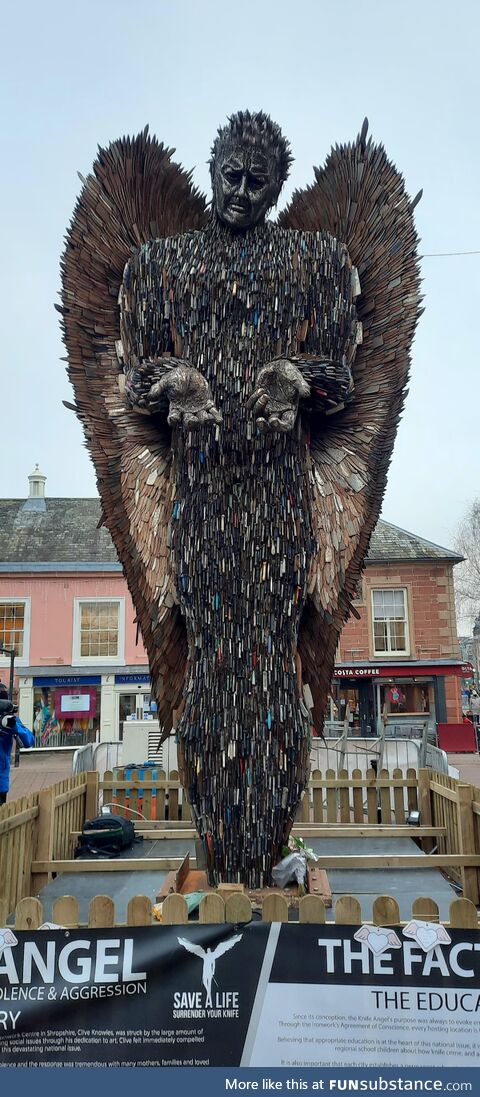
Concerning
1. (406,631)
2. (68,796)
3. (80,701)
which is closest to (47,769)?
(80,701)

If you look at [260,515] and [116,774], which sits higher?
[260,515]

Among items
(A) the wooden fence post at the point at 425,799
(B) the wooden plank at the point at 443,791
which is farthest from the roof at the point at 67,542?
(B) the wooden plank at the point at 443,791

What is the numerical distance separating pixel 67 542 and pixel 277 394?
17036mm

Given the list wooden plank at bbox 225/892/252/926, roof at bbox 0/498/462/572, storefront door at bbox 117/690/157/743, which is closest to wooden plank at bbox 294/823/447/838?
wooden plank at bbox 225/892/252/926

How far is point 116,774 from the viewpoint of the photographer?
297 inches

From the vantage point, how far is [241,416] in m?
4.38

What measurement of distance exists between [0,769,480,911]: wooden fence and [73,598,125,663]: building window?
468 inches

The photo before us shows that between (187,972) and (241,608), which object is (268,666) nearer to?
(241,608)

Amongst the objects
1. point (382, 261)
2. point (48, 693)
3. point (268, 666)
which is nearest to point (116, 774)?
point (268, 666)

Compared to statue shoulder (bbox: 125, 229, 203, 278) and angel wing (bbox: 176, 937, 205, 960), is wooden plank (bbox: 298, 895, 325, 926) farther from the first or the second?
statue shoulder (bbox: 125, 229, 203, 278)

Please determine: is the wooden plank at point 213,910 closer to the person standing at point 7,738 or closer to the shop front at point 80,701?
the person standing at point 7,738

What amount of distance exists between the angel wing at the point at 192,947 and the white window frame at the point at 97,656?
55.4ft

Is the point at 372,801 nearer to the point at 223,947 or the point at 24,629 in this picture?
the point at 223,947
